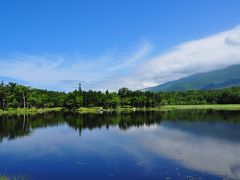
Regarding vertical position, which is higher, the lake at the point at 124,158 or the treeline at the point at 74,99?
the treeline at the point at 74,99

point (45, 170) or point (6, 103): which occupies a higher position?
point (6, 103)

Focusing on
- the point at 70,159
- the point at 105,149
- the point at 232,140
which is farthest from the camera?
the point at 232,140

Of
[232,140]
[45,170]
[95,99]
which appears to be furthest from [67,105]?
[45,170]

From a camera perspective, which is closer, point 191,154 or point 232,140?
point 191,154

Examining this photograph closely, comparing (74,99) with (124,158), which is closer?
(124,158)

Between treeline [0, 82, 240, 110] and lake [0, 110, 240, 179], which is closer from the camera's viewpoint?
lake [0, 110, 240, 179]

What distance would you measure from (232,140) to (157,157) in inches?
676

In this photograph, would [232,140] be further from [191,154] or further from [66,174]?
[66,174]

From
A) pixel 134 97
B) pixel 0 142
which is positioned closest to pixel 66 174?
pixel 0 142

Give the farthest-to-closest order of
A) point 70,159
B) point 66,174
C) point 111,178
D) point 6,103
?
point 6,103 < point 70,159 < point 66,174 < point 111,178

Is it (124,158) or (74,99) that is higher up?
(74,99)

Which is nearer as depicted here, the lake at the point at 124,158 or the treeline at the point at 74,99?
the lake at the point at 124,158

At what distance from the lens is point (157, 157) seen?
1394 inches

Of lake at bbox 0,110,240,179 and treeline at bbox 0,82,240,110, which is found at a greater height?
treeline at bbox 0,82,240,110
